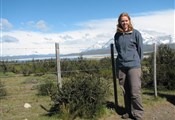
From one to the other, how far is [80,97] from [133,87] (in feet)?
4.10

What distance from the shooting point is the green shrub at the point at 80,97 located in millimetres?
8180

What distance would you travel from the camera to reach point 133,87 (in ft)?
25.8

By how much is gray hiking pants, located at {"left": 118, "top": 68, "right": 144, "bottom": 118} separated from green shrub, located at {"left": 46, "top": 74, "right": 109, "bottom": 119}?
27.8 inches

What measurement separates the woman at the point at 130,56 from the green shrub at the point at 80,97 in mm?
758

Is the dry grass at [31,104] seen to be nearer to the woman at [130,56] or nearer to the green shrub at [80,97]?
the green shrub at [80,97]

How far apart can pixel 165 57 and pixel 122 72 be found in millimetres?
6598

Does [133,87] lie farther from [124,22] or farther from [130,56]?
[124,22]

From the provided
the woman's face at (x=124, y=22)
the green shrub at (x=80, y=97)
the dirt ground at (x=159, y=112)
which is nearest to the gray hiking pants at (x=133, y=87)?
the dirt ground at (x=159, y=112)

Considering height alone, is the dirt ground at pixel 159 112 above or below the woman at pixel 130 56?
below

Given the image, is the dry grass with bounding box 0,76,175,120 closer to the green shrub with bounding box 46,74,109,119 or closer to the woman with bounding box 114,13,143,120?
the green shrub with bounding box 46,74,109,119

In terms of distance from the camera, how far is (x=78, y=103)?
8.19m

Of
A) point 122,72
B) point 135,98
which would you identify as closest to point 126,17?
point 122,72

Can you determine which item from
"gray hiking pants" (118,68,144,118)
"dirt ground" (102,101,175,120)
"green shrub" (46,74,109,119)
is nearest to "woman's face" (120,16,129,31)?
"gray hiking pants" (118,68,144,118)

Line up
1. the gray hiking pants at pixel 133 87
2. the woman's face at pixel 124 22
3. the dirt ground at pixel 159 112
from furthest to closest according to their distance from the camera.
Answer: the dirt ground at pixel 159 112, the gray hiking pants at pixel 133 87, the woman's face at pixel 124 22
